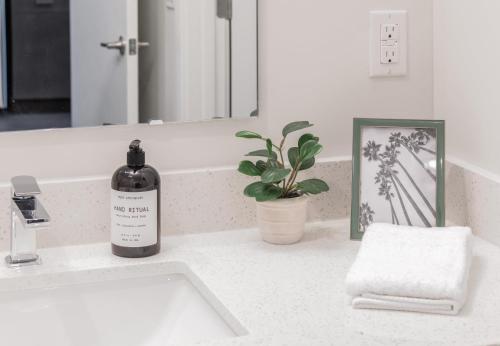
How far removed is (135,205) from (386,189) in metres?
0.41

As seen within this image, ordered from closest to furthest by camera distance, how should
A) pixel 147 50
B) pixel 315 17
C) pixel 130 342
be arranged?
pixel 130 342 → pixel 147 50 → pixel 315 17

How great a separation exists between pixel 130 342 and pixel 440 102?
70 cm

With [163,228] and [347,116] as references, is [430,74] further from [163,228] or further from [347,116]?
[163,228]

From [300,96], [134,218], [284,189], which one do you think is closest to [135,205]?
[134,218]

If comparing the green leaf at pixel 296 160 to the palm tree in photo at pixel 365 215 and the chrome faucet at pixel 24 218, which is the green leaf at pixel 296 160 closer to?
the palm tree in photo at pixel 365 215

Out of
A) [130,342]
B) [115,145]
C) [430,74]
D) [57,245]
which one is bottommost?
[130,342]

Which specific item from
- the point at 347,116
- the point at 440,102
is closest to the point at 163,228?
the point at 347,116

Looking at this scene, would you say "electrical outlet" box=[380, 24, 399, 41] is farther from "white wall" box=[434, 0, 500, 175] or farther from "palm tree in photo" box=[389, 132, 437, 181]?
"palm tree in photo" box=[389, 132, 437, 181]

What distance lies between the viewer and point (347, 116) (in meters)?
1.58

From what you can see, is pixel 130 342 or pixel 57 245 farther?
pixel 57 245

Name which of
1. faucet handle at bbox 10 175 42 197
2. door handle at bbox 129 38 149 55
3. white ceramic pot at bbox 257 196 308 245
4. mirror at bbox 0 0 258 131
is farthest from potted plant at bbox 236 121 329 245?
faucet handle at bbox 10 175 42 197

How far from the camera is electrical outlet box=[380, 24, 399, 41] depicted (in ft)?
5.15

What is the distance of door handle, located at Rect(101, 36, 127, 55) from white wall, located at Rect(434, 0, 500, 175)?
0.56 meters

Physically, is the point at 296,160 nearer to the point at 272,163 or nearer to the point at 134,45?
the point at 272,163
